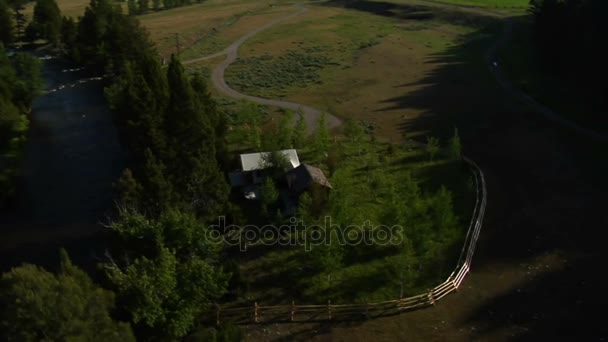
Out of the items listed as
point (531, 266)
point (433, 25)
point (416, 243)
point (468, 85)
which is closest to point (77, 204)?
point (416, 243)

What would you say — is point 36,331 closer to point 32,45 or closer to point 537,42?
point 537,42

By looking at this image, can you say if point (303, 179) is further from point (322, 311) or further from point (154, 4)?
point (154, 4)

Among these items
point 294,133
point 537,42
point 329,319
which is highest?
point 537,42

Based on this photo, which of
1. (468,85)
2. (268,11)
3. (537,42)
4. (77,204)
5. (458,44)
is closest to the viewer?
(77,204)

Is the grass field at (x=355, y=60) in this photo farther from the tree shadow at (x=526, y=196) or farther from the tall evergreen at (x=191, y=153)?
the tall evergreen at (x=191, y=153)


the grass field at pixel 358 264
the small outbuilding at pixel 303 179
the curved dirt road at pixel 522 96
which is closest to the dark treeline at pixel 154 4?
the curved dirt road at pixel 522 96

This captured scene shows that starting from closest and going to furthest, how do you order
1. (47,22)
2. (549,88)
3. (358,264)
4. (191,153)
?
→ (358,264), (191,153), (549,88), (47,22)

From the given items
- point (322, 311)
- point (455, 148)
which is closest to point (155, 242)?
point (322, 311)
